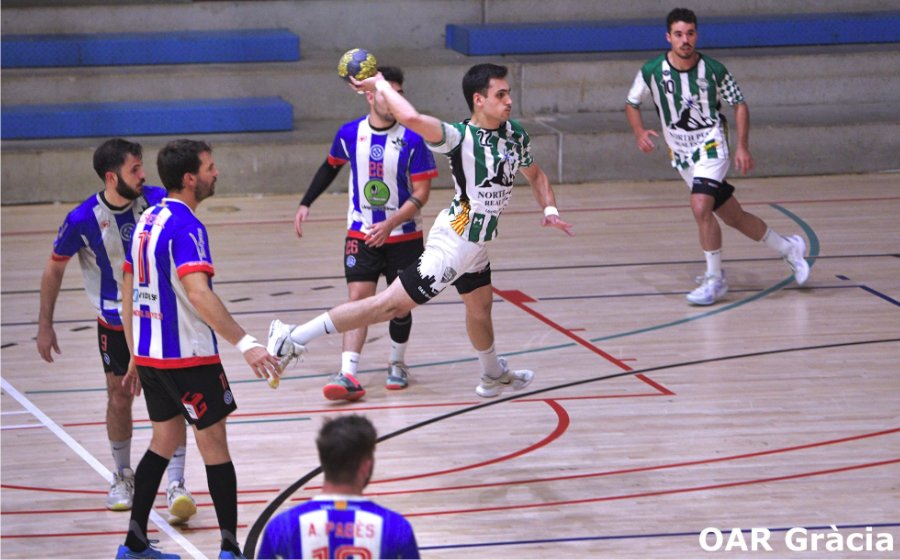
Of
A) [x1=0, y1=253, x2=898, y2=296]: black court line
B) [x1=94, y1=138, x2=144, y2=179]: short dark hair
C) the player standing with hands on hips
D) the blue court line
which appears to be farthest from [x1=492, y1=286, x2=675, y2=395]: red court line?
[x1=94, y1=138, x2=144, y2=179]: short dark hair

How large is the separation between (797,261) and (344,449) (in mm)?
6609

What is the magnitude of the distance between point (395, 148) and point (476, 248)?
1.18 m

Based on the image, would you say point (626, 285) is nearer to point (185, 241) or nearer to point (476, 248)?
point (476, 248)

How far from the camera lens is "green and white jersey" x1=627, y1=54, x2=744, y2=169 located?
8.77 metres

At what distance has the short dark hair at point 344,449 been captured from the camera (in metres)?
3.06

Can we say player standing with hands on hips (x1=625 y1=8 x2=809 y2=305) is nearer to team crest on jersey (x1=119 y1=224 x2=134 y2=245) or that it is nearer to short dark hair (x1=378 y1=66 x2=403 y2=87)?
short dark hair (x1=378 y1=66 x2=403 y2=87)

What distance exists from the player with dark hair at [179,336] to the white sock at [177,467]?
68cm

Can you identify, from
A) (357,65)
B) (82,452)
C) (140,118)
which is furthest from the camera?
(140,118)

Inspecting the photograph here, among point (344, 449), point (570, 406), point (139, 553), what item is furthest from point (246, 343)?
point (570, 406)

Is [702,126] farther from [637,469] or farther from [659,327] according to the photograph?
[637,469]

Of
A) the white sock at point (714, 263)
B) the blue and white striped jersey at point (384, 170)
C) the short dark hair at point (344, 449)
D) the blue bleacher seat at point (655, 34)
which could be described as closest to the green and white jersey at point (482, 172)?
the blue and white striped jersey at point (384, 170)

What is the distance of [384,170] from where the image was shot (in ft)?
23.3

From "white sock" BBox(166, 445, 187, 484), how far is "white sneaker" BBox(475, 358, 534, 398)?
5.98ft

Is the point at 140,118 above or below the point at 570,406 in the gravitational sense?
above
